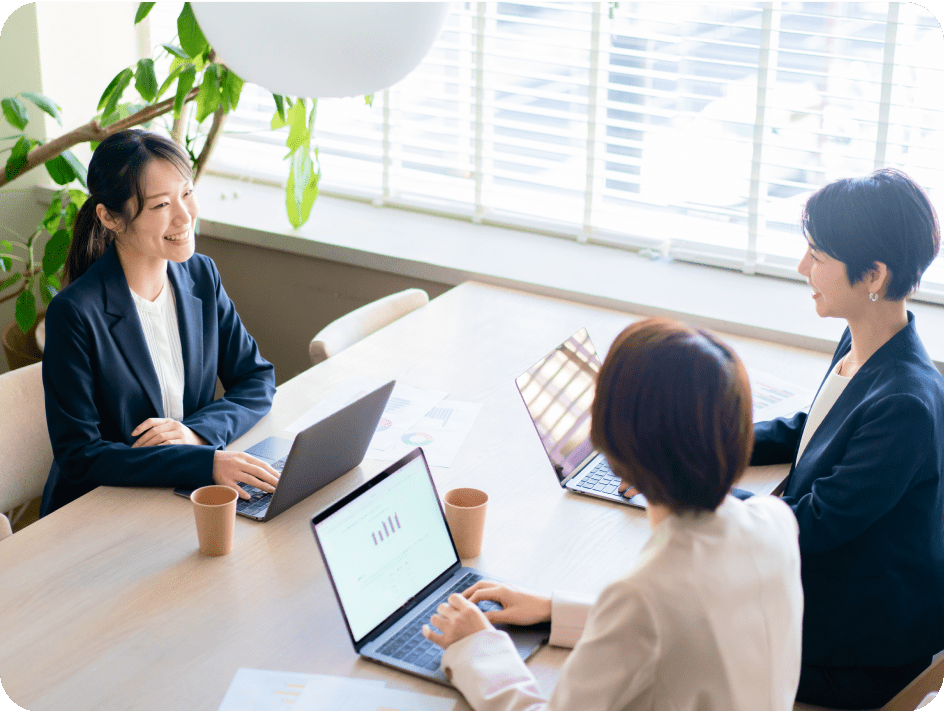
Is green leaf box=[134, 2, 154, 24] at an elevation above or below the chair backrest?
above

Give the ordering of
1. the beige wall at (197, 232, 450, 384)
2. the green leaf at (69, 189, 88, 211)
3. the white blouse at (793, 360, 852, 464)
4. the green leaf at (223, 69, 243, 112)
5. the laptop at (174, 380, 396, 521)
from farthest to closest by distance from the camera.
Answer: the beige wall at (197, 232, 450, 384), the green leaf at (69, 189, 88, 211), the green leaf at (223, 69, 243, 112), the white blouse at (793, 360, 852, 464), the laptop at (174, 380, 396, 521)

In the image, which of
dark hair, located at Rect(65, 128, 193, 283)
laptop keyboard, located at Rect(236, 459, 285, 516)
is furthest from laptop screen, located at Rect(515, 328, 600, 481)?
dark hair, located at Rect(65, 128, 193, 283)

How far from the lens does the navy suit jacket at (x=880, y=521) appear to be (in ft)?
5.31

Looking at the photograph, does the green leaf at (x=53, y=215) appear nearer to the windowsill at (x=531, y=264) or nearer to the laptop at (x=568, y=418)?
the windowsill at (x=531, y=264)

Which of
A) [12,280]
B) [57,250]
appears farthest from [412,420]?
[12,280]

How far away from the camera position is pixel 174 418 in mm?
2240

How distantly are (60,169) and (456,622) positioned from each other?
2.13 metres

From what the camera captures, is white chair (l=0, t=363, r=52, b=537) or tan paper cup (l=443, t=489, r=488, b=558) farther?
white chair (l=0, t=363, r=52, b=537)

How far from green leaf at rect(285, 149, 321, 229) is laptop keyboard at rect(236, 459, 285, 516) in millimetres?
1467

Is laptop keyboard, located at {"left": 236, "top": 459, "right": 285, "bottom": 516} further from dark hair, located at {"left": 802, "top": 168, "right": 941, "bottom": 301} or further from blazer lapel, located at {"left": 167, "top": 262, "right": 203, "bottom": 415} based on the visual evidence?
dark hair, located at {"left": 802, "top": 168, "right": 941, "bottom": 301}

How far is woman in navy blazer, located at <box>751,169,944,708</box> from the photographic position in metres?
1.62

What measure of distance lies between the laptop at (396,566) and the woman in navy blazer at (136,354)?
1.46ft

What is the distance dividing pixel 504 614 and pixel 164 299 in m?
1.18

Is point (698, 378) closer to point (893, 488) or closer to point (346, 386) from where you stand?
point (893, 488)
